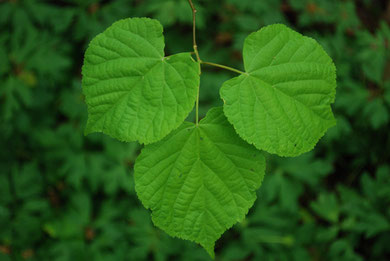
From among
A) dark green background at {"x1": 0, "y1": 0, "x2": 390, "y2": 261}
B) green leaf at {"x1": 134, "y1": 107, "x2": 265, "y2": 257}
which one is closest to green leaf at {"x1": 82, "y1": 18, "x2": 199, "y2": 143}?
green leaf at {"x1": 134, "y1": 107, "x2": 265, "y2": 257}

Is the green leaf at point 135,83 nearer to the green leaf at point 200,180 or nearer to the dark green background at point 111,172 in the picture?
the green leaf at point 200,180

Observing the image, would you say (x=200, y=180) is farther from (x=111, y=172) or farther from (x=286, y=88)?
(x=111, y=172)

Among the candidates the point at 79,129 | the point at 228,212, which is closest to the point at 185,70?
the point at 228,212

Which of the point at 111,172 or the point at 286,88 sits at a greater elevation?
the point at 286,88

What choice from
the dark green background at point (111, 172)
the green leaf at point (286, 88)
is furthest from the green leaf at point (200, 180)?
the dark green background at point (111, 172)

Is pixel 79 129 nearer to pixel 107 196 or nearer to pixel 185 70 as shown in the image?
pixel 107 196

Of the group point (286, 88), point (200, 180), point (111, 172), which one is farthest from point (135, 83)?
point (111, 172)
